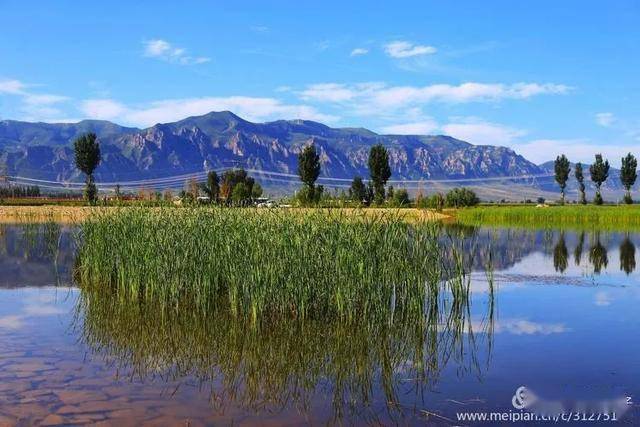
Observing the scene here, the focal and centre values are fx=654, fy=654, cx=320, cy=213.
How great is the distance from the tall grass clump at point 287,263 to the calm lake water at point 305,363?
48 cm

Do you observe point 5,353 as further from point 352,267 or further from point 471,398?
point 471,398

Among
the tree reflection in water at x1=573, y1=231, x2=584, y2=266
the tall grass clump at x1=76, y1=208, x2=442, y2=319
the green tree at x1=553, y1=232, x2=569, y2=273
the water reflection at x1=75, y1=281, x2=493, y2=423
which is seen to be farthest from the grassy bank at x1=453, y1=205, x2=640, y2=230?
the water reflection at x1=75, y1=281, x2=493, y2=423

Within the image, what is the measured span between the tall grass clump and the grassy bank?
133ft

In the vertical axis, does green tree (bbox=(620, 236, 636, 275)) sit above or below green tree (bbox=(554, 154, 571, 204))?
below


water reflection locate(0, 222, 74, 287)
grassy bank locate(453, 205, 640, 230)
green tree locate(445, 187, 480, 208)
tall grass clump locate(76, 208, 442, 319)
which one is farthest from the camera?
green tree locate(445, 187, 480, 208)

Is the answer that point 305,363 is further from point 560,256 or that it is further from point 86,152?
point 86,152

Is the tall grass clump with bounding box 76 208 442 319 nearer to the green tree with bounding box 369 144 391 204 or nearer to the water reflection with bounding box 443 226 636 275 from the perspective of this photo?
the water reflection with bounding box 443 226 636 275

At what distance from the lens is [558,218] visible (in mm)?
56031

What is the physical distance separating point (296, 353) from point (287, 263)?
2.40 m

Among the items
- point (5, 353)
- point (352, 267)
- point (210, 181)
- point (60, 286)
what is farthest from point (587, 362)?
point (210, 181)

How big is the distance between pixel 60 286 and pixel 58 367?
29.7 ft

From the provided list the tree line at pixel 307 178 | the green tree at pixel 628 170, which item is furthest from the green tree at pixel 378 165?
the green tree at pixel 628 170

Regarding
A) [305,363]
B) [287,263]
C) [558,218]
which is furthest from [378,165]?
[305,363]

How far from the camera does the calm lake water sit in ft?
26.5
